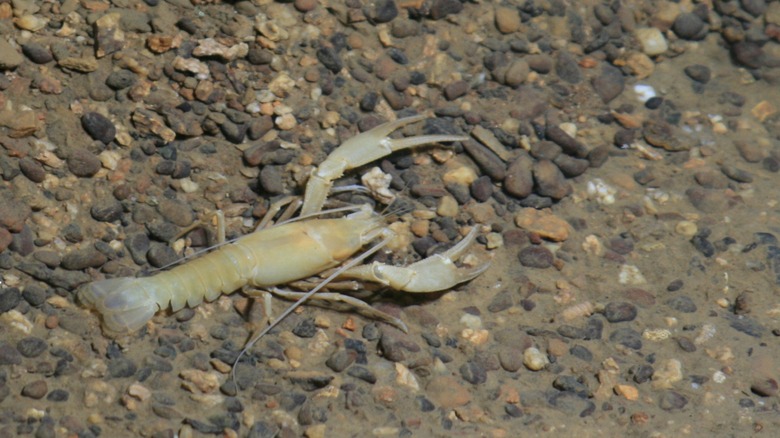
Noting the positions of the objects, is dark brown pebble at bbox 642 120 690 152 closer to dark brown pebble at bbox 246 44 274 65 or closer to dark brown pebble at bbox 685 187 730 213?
dark brown pebble at bbox 685 187 730 213

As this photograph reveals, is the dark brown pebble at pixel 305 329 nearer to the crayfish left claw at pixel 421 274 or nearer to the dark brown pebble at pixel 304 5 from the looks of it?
the crayfish left claw at pixel 421 274

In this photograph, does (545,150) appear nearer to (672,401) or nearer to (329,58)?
(329,58)

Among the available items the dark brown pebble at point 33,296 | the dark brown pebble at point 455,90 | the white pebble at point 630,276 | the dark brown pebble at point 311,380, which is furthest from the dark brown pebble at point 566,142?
the dark brown pebble at point 33,296

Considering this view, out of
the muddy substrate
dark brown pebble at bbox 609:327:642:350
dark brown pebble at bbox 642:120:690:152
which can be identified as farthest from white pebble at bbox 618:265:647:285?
dark brown pebble at bbox 642:120:690:152

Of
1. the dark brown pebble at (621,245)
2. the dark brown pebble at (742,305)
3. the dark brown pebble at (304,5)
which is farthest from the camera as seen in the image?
the dark brown pebble at (304,5)

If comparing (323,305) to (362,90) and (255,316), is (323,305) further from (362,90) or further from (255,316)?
(362,90)

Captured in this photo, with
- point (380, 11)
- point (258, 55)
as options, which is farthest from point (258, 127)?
point (380, 11)
